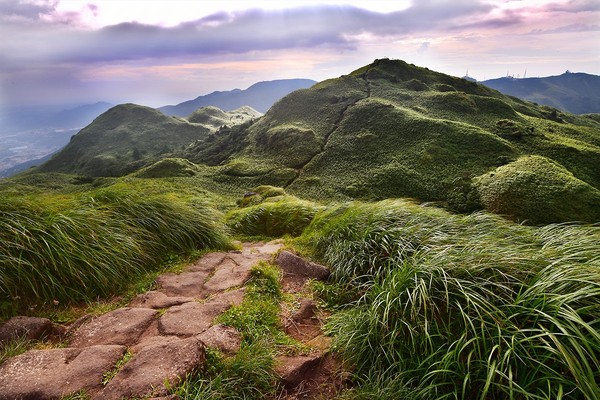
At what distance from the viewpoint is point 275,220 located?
37.4 ft

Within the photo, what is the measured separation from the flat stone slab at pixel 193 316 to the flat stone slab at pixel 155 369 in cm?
43

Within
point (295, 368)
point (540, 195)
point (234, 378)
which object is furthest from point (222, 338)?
point (540, 195)

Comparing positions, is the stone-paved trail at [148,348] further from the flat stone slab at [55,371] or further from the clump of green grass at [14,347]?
the clump of green grass at [14,347]

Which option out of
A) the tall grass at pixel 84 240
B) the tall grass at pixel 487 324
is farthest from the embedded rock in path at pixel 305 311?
the tall grass at pixel 84 240

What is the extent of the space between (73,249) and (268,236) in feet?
19.3

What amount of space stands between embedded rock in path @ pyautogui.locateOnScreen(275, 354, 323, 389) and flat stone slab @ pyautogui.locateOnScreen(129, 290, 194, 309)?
6.67 feet

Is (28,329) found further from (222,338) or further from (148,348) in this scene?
(222,338)

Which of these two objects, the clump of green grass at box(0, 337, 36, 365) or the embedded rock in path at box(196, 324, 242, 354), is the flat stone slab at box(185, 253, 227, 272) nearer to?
the embedded rock in path at box(196, 324, 242, 354)

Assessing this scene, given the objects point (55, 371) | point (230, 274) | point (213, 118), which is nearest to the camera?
point (55, 371)

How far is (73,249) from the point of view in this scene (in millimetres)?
5363

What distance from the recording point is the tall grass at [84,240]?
4918mm

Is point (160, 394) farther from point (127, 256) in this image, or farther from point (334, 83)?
point (334, 83)

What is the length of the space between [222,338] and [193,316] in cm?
81

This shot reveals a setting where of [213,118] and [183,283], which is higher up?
[183,283]
